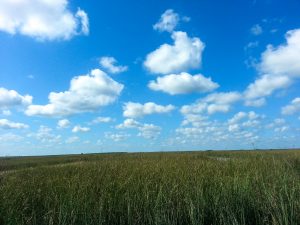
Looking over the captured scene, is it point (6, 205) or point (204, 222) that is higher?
point (6, 205)

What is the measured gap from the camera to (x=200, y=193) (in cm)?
612

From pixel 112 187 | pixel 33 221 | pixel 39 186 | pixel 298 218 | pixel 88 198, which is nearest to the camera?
pixel 298 218

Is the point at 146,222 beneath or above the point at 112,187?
beneath

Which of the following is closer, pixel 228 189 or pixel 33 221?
pixel 33 221

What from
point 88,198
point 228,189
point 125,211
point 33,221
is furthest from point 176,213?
point 33,221

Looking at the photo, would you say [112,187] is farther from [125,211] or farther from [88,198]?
[125,211]

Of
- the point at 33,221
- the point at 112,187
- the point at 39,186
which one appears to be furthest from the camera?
the point at 39,186

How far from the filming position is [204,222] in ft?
18.4

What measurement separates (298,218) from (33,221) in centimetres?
385

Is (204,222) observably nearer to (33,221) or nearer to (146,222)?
(146,222)

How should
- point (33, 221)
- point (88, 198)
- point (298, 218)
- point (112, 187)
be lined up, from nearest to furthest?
point (298, 218)
point (33, 221)
point (88, 198)
point (112, 187)

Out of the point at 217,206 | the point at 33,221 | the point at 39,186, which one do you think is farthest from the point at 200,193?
the point at 39,186

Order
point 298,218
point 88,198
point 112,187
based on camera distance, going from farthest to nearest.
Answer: point 112,187, point 88,198, point 298,218

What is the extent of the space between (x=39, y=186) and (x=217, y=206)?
4.41 m
